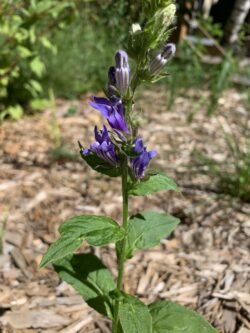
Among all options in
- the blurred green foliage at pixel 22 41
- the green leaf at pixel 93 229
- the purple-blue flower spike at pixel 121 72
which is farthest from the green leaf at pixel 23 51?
the green leaf at pixel 93 229

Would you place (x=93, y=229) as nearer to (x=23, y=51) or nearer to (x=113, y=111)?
(x=113, y=111)

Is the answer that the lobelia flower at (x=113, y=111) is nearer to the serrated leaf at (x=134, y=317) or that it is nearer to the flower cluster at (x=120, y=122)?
the flower cluster at (x=120, y=122)

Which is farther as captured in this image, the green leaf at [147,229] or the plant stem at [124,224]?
the green leaf at [147,229]

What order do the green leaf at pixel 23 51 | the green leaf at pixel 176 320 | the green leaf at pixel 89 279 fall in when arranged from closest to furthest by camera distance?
the green leaf at pixel 176 320, the green leaf at pixel 89 279, the green leaf at pixel 23 51

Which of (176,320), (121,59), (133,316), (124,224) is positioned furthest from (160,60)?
(176,320)

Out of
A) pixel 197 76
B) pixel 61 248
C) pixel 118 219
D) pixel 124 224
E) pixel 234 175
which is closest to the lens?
pixel 61 248

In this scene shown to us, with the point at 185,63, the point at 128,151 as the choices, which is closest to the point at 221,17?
the point at 185,63

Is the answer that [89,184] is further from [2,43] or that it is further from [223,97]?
[223,97]
